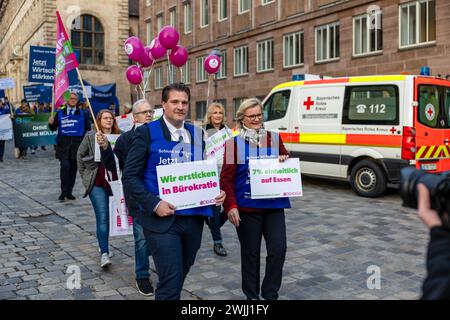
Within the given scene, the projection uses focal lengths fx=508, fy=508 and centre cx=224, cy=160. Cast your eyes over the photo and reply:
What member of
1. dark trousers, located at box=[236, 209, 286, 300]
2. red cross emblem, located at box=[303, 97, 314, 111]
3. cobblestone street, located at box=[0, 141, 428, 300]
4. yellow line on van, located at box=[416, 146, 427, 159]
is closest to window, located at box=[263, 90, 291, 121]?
red cross emblem, located at box=[303, 97, 314, 111]

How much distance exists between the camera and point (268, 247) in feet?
13.4

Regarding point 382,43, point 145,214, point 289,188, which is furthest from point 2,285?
point 382,43

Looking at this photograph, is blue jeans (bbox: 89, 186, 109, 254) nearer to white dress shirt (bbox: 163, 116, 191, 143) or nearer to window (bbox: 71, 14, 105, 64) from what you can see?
white dress shirt (bbox: 163, 116, 191, 143)

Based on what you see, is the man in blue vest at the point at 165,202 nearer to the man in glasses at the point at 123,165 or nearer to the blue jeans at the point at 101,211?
the man in glasses at the point at 123,165

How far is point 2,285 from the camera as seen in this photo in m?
4.87

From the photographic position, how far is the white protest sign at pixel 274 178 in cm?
408

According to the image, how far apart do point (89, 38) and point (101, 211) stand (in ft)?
144

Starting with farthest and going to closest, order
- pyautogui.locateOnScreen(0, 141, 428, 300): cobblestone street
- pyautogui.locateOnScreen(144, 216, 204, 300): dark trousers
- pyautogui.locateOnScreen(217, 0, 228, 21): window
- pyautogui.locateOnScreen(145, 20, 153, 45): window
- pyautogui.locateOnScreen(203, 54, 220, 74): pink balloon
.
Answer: pyautogui.locateOnScreen(145, 20, 153, 45): window, pyautogui.locateOnScreen(217, 0, 228, 21): window, pyautogui.locateOnScreen(203, 54, 220, 74): pink balloon, pyautogui.locateOnScreen(0, 141, 428, 300): cobblestone street, pyautogui.locateOnScreen(144, 216, 204, 300): dark trousers

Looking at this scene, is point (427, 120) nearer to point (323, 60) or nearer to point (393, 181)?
point (393, 181)

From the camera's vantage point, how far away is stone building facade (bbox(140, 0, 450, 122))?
18531 mm

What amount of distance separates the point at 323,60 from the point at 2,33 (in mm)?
78896

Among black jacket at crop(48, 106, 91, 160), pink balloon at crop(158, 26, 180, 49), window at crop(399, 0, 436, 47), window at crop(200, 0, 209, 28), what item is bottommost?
black jacket at crop(48, 106, 91, 160)

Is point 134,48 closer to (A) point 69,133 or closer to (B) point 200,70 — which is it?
(A) point 69,133

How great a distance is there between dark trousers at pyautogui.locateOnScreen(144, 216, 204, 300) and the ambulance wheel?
23.7 ft
